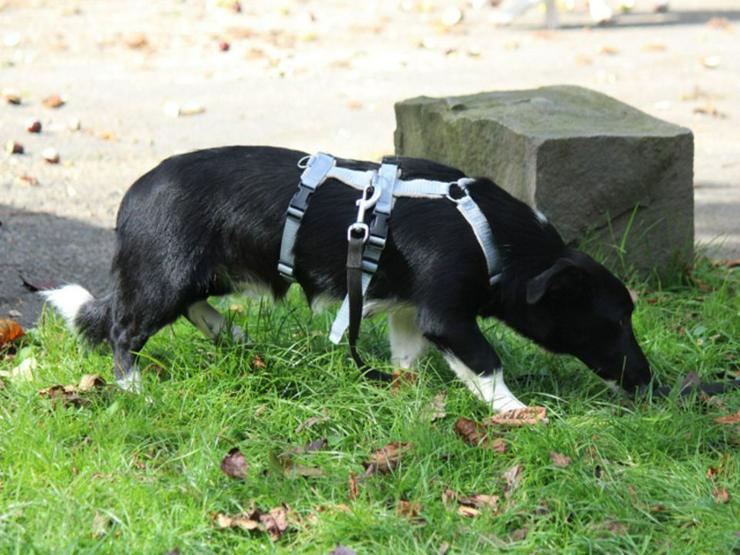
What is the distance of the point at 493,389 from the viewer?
14.1ft

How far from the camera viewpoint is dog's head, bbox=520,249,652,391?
4.34 metres

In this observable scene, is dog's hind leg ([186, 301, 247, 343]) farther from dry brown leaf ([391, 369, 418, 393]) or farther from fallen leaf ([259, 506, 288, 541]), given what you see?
fallen leaf ([259, 506, 288, 541])

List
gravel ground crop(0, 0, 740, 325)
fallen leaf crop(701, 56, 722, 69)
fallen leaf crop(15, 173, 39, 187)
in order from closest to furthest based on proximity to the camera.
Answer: gravel ground crop(0, 0, 740, 325) < fallen leaf crop(15, 173, 39, 187) < fallen leaf crop(701, 56, 722, 69)

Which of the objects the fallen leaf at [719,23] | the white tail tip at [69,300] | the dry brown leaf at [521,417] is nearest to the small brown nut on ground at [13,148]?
the white tail tip at [69,300]

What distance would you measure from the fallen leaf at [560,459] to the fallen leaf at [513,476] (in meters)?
0.11

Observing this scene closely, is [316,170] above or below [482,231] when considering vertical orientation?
above

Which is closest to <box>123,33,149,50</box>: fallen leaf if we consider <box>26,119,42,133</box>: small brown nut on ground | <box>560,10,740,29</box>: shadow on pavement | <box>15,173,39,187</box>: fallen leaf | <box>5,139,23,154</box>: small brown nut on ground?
<box>26,119,42,133</box>: small brown nut on ground

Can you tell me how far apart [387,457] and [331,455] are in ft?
0.68

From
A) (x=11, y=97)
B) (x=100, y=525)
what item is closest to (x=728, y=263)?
(x=100, y=525)

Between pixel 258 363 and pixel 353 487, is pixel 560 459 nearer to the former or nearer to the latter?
pixel 353 487

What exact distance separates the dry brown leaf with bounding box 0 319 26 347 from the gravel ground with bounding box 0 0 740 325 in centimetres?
41

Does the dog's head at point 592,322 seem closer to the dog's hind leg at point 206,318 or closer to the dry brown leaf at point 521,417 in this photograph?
the dry brown leaf at point 521,417

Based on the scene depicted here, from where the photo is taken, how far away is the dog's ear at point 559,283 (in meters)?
4.14

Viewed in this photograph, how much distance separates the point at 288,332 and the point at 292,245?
25.3 inches
